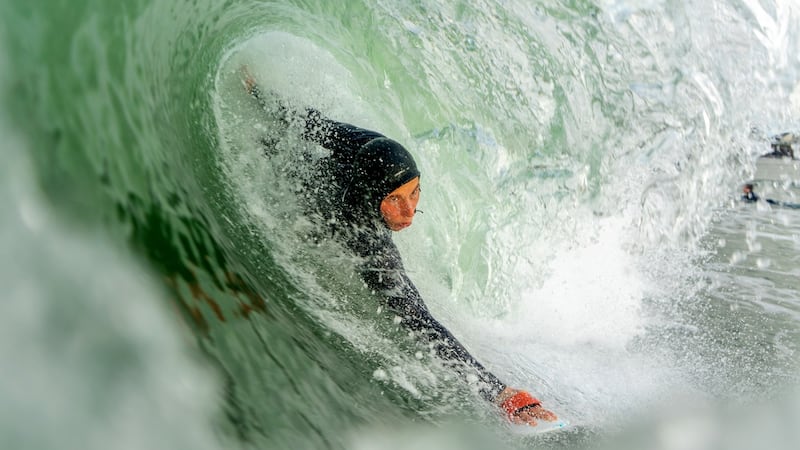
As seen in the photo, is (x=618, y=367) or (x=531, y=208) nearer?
(x=618, y=367)

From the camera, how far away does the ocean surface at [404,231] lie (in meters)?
1.12

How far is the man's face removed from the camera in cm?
199

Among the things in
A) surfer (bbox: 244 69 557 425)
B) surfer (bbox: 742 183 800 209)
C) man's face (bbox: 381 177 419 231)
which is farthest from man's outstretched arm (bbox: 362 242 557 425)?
surfer (bbox: 742 183 800 209)

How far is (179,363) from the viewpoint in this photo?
3.93ft

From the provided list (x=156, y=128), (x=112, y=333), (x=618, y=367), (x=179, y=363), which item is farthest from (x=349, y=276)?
(x=618, y=367)

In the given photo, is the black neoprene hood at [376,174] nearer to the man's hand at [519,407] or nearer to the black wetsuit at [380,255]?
the black wetsuit at [380,255]

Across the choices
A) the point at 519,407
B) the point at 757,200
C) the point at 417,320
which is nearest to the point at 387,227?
the point at 417,320

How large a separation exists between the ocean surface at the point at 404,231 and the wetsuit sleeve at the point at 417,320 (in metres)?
0.06

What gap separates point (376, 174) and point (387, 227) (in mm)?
196

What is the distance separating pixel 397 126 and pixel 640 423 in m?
2.01

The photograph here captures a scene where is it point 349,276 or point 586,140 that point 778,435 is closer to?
point 586,140

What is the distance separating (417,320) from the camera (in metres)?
2.05

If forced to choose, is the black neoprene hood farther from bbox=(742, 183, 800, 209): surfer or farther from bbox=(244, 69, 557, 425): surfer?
bbox=(742, 183, 800, 209): surfer

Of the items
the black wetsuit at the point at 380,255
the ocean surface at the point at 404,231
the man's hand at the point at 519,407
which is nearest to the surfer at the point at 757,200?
the ocean surface at the point at 404,231
